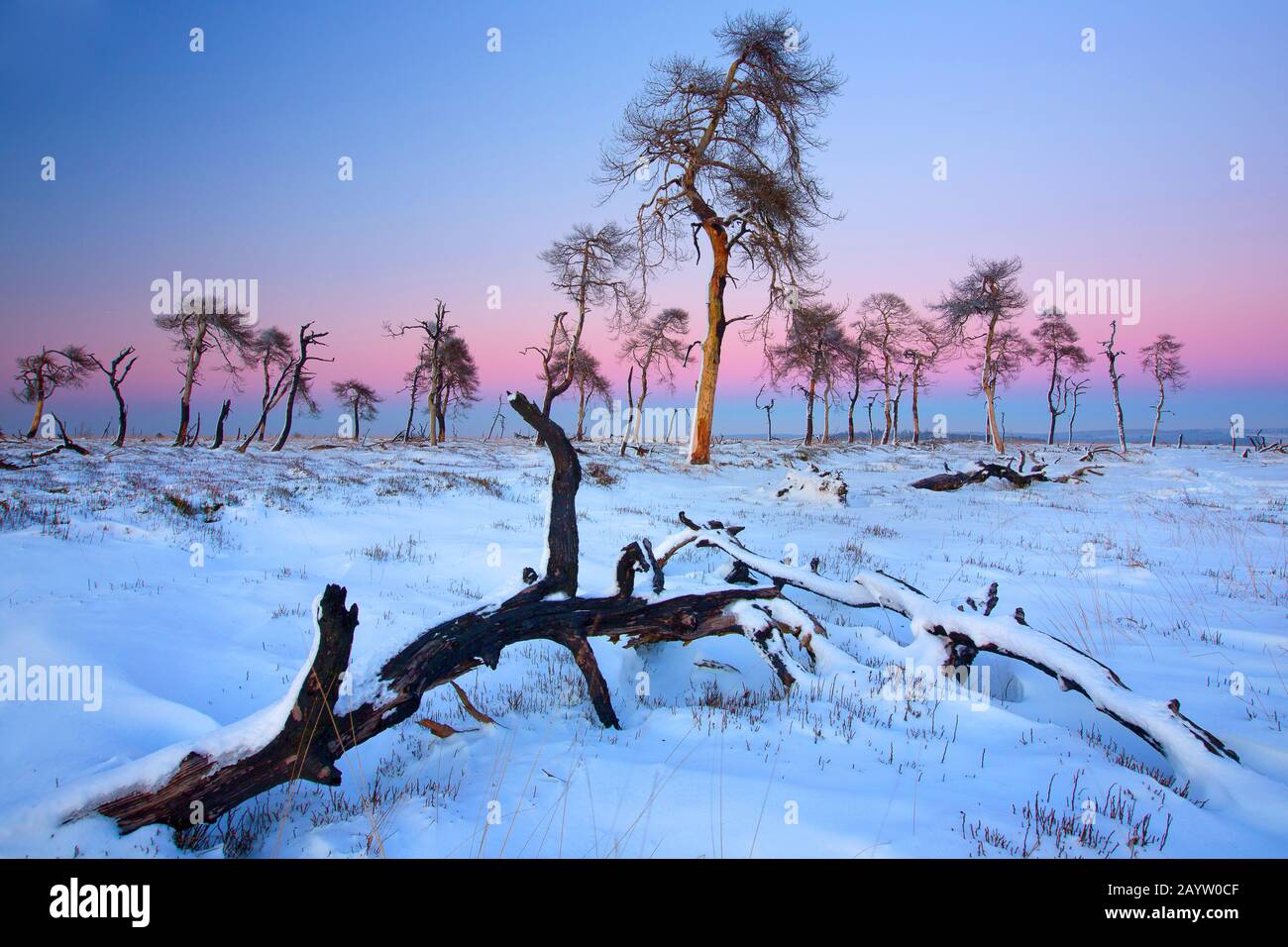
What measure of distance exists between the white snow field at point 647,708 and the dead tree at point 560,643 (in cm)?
7

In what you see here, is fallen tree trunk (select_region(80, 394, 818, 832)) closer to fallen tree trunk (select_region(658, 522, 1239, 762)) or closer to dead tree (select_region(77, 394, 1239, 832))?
dead tree (select_region(77, 394, 1239, 832))

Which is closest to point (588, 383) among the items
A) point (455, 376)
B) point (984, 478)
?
point (455, 376)

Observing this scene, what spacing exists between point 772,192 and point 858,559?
14.3 metres

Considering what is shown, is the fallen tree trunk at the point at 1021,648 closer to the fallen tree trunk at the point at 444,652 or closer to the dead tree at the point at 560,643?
the dead tree at the point at 560,643

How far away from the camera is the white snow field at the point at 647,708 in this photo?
212 centimetres

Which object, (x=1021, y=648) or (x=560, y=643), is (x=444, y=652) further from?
(x=1021, y=648)

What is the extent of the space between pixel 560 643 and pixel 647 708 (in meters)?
0.79

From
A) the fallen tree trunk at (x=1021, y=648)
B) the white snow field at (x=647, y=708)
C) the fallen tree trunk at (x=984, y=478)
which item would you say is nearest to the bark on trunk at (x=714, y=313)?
the fallen tree trunk at (x=984, y=478)

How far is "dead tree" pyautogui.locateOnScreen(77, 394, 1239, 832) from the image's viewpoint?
2143 mm

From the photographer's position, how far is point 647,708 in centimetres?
352

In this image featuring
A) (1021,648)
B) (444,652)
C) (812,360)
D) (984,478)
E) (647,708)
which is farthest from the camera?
(812,360)

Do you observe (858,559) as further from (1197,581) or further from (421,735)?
(421,735)

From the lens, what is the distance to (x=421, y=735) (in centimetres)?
329
